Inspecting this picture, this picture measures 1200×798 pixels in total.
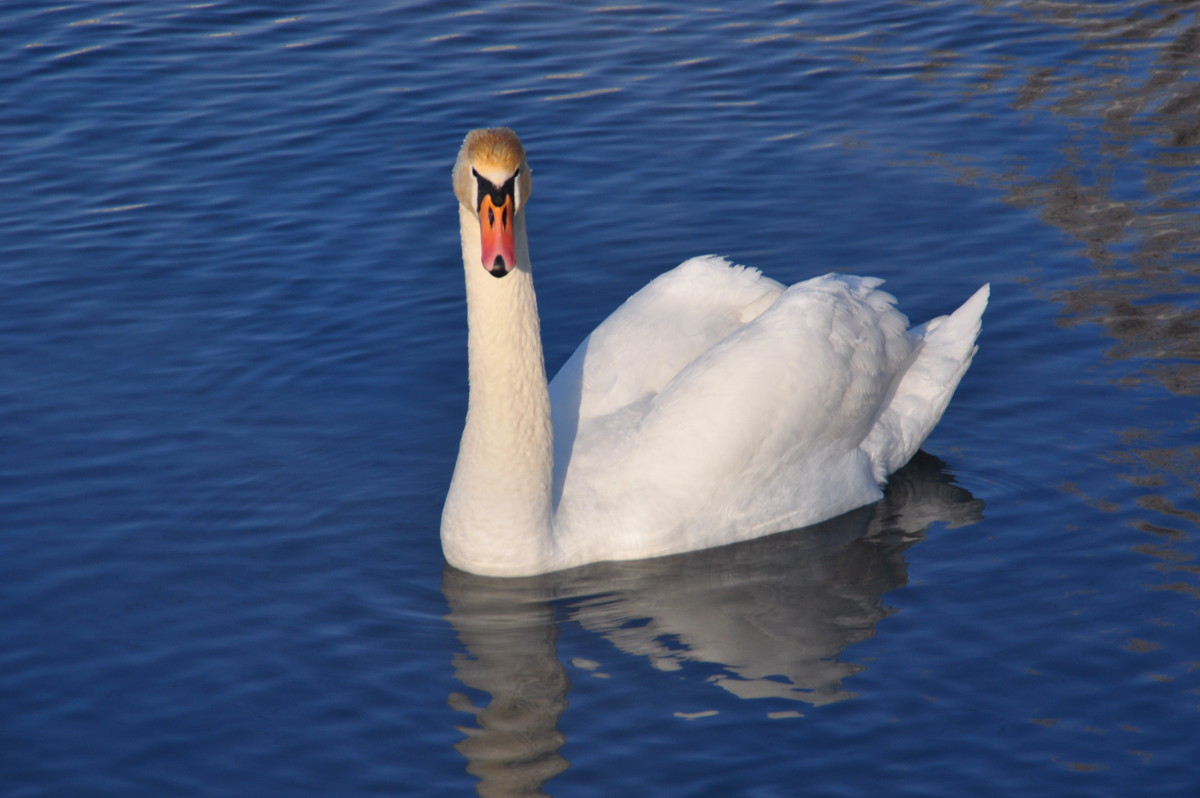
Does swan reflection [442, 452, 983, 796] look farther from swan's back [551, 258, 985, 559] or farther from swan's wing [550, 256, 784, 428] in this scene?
swan's wing [550, 256, 784, 428]

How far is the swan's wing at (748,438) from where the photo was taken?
27.7 feet

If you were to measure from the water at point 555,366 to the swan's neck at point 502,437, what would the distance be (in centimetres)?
24

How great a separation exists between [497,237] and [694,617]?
216 cm

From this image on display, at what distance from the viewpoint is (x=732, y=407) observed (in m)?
8.47

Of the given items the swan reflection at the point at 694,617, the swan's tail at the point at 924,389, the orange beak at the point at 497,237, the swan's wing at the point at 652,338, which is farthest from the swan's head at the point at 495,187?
the swan's tail at the point at 924,389

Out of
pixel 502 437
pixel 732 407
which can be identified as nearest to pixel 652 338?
pixel 732 407

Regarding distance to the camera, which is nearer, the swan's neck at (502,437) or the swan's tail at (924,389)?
the swan's neck at (502,437)

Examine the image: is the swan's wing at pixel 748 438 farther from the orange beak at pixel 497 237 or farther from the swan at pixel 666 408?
the orange beak at pixel 497 237

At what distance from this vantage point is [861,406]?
9156 millimetres

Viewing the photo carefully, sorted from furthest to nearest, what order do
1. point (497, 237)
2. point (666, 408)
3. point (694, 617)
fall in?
1. point (666, 408)
2. point (694, 617)
3. point (497, 237)

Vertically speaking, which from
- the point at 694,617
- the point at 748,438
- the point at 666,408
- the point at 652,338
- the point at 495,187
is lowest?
the point at 694,617

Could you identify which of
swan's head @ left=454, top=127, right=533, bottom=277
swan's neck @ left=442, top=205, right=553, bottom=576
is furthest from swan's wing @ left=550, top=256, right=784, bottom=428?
swan's head @ left=454, top=127, right=533, bottom=277

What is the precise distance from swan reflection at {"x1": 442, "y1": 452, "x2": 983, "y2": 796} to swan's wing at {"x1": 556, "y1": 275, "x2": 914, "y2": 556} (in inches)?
7.4

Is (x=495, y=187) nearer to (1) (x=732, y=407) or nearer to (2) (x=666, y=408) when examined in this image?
(2) (x=666, y=408)
